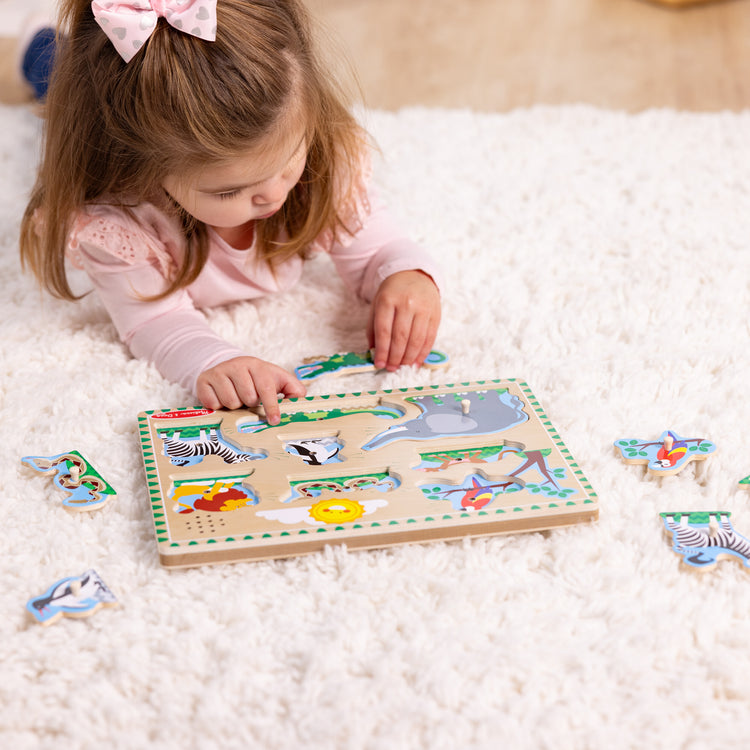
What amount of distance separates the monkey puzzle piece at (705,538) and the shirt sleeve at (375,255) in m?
0.42

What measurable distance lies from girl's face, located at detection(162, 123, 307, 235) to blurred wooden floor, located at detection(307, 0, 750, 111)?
87 centimetres

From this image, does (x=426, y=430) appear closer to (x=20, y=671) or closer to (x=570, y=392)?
(x=570, y=392)

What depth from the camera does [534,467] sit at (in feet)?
2.71

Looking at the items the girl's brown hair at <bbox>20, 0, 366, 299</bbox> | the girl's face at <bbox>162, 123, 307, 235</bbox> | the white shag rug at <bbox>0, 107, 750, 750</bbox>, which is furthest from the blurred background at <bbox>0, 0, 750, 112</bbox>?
the girl's face at <bbox>162, 123, 307, 235</bbox>

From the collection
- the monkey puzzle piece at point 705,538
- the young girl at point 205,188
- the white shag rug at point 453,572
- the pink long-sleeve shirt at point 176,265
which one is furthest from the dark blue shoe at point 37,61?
the monkey puzzle piece at point 705,538

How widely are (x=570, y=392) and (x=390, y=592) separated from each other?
0.33 metres

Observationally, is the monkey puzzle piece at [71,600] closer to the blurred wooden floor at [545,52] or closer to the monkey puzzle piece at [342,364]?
the monkey puzzle piece at [342,364]

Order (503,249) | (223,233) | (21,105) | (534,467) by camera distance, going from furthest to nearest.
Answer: (21,105) → (503,249) → (223,233) → (534,467)

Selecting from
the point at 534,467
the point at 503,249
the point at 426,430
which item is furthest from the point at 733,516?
the point at 503,249

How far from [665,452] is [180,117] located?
528 mm

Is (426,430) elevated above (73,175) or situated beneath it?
situated beneath

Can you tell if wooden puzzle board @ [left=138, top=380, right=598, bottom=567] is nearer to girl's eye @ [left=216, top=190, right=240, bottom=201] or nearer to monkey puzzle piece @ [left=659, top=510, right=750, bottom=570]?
monkey puzzle piece @ [left=659, top=510, right=750, bottom=570]

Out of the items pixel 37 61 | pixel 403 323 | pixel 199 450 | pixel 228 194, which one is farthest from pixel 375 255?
pixel 37 61

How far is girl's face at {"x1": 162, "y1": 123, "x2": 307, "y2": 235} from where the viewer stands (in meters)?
0.88
